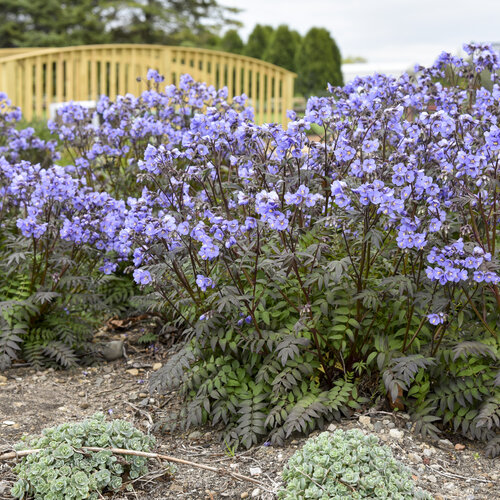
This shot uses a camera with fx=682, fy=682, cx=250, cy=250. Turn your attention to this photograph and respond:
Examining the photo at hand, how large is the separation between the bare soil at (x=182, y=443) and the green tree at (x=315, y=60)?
523 inches

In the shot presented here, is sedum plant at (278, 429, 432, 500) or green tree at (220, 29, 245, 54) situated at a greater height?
green tree at (220, 29, 245, 54)

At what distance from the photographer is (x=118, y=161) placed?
4949 millimetres

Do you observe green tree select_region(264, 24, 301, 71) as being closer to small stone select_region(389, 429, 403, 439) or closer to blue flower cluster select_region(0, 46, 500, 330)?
blue flower cluster select_region(0, 46, 500, 330)

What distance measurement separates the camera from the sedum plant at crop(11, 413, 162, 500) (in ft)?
8.29

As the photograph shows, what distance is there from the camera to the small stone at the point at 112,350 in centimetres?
424

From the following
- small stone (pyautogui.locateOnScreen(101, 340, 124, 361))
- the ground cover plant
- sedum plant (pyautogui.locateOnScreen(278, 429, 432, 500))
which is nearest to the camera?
sedum plant (pyautogui.locateOnScreen(278, 429, 432, 500))

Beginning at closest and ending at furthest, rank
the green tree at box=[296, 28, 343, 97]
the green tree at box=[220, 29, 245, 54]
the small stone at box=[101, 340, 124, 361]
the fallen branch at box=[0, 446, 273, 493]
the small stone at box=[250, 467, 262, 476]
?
the fallen branch at box=[0, 446, 273, 493] < the small stone at box=[250, 467, 262, 476] < the small stone at box=[101, 340, 124, 361] < the green tree at box=[296, 28, 343, 97] < the green tree at box=[220, 29, 245, 54]

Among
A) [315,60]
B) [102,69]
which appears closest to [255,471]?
[102,69]

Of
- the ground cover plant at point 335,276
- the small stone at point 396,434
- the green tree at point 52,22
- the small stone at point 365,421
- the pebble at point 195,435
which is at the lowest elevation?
the pebble at point 195,435

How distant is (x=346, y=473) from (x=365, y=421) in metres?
0.72

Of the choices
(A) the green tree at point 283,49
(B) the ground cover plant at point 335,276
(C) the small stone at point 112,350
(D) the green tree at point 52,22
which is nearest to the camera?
(B) the ground cover plant at point 335,276

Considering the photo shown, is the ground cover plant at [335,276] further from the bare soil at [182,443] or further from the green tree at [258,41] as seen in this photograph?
the green tree at [258,41]

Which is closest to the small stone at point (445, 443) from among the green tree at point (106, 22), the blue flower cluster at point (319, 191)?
the blue flower cluster at point (319, 191)

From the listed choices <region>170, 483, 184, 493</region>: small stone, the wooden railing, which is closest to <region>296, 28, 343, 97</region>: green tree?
the wooden railing
